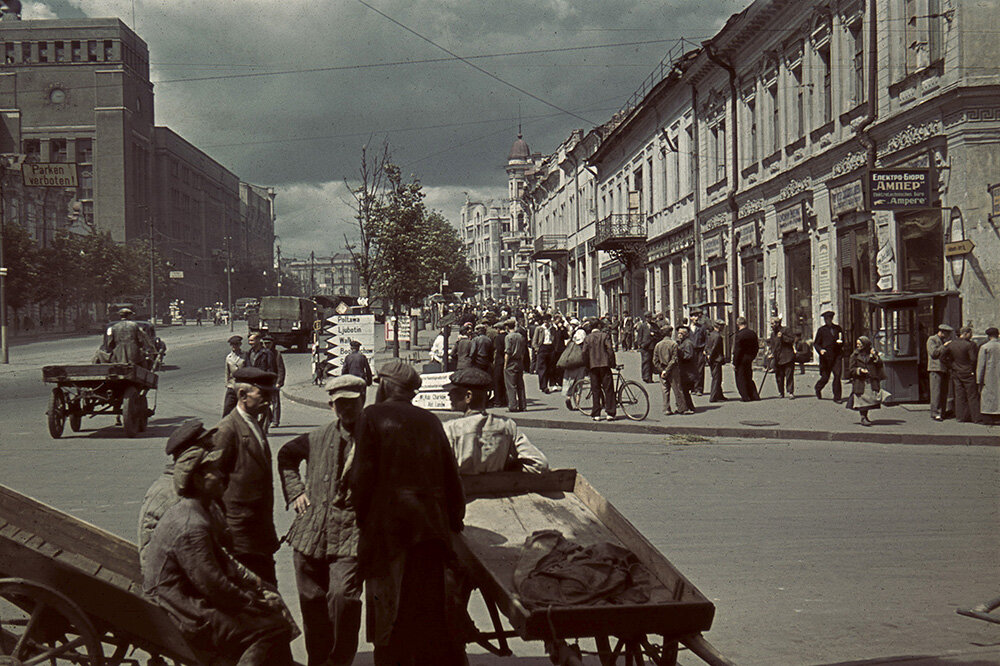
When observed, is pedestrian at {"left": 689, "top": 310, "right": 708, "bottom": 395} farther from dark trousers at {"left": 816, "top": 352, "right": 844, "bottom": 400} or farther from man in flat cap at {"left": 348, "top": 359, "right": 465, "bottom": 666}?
man in flat cap at {"left": 348, "top": 359, "right": 465, "bottom": 666}

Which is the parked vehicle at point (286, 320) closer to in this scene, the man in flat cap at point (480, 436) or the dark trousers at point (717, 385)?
the dark trousers at point (717, 385)

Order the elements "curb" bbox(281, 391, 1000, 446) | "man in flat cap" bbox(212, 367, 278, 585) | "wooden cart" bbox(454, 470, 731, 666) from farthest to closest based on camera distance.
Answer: "curb" bbox(281, 391, 1000, 446) < "man in flat cap" bbox(212, 367, 278, 585) < "wooden cart" bbox(454, 470, 731, 666)

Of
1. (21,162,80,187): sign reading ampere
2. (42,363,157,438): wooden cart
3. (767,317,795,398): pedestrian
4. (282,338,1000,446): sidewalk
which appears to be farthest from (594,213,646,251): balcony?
(42,363,157,438): wooden cart

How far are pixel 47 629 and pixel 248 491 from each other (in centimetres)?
119

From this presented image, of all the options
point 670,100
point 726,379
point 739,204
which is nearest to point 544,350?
point 726,379

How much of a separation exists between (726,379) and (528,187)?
56315 millimetres

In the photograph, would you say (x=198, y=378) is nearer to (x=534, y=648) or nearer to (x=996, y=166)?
(x=996, y=166)

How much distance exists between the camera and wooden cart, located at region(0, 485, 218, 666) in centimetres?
418

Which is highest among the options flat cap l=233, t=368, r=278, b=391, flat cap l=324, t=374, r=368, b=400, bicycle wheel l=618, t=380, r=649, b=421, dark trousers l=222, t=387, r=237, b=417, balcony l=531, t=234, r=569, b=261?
balcony l=531, t=234, r=569, b=261

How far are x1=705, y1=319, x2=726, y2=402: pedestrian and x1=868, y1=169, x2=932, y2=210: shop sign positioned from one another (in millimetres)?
4849

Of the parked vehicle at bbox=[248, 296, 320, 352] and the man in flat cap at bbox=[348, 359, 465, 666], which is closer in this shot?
the man in flat cap at bbox=[348, 359, 465, 666]

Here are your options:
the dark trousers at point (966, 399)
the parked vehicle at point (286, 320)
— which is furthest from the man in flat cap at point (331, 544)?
the parked vehicle at point (286, 320)

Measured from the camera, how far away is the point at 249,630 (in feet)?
14.6

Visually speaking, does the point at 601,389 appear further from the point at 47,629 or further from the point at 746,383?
the point at 47,629
